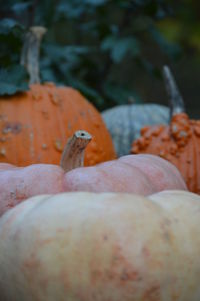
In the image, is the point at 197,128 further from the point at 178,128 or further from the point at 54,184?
the point at 54,184

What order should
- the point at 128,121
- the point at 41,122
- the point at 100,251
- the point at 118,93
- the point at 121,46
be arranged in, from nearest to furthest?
the point at 100,251
the point at 41,122
the point at 128,121
the point at 121,46
the point at 118,93

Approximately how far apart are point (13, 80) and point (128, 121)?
76 cm

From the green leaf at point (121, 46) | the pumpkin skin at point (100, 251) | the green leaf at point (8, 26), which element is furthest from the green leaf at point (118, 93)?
the pumpkin skin at point (100, 251)

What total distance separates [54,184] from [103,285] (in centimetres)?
36

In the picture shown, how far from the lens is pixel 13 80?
2176mm

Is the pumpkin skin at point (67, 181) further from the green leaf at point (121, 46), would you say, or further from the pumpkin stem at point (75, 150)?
the green leaf at point (121, 46)

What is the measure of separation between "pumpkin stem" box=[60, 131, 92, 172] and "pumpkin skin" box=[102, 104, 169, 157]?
3.98 feet

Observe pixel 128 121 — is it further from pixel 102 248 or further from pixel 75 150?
pixel 102 248

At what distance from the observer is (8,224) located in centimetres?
108

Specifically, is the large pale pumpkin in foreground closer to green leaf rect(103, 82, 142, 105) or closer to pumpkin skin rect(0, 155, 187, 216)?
pumpkin skin rect(0, 155, 187, 216)

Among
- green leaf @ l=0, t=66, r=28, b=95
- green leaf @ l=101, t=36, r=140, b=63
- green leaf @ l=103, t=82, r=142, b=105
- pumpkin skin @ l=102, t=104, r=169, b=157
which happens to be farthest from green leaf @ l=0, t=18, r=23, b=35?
green leaf @ l=103, t=82, r=142, b=105

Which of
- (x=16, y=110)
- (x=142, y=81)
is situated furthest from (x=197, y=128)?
(x=142, y=81)

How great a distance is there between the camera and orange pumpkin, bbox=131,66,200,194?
6.95 feet

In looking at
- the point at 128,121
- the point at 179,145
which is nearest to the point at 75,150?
the point at 179,145
